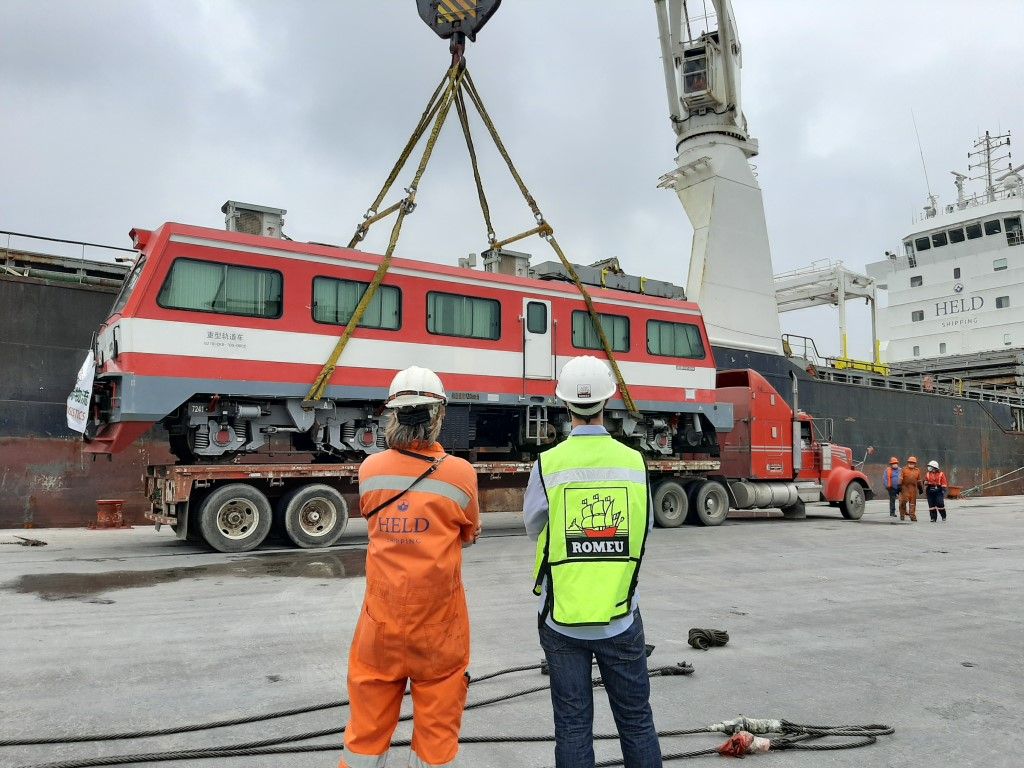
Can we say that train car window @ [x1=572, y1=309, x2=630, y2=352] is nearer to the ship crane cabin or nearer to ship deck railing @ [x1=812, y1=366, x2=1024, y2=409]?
the ship crane cabin

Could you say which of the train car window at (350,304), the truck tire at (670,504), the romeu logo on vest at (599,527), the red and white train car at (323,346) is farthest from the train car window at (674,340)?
the romeu logo on vest at (599,527)

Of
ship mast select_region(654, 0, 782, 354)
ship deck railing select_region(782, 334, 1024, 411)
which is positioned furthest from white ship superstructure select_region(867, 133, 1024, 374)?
ship mast select_region(654, 0, 782, 354)

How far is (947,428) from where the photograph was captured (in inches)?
1238

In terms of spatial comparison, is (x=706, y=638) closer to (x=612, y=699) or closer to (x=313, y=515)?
(x=612, y=699)

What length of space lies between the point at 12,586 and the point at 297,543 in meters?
3.74

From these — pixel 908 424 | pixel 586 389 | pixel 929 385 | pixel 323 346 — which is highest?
pixel 929 385

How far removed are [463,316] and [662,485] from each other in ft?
17.6

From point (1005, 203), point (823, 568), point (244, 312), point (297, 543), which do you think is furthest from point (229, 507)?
point (1005, 203)

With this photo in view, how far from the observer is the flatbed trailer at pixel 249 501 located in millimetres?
10016

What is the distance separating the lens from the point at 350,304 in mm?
11305

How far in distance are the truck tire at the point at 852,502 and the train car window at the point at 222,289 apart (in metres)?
13.6

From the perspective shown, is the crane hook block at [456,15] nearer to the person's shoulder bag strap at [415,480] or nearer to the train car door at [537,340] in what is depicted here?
the train car door at [537,340]

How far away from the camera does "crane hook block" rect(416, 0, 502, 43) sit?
10133mm

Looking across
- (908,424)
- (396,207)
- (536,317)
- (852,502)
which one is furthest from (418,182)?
(908,424)
